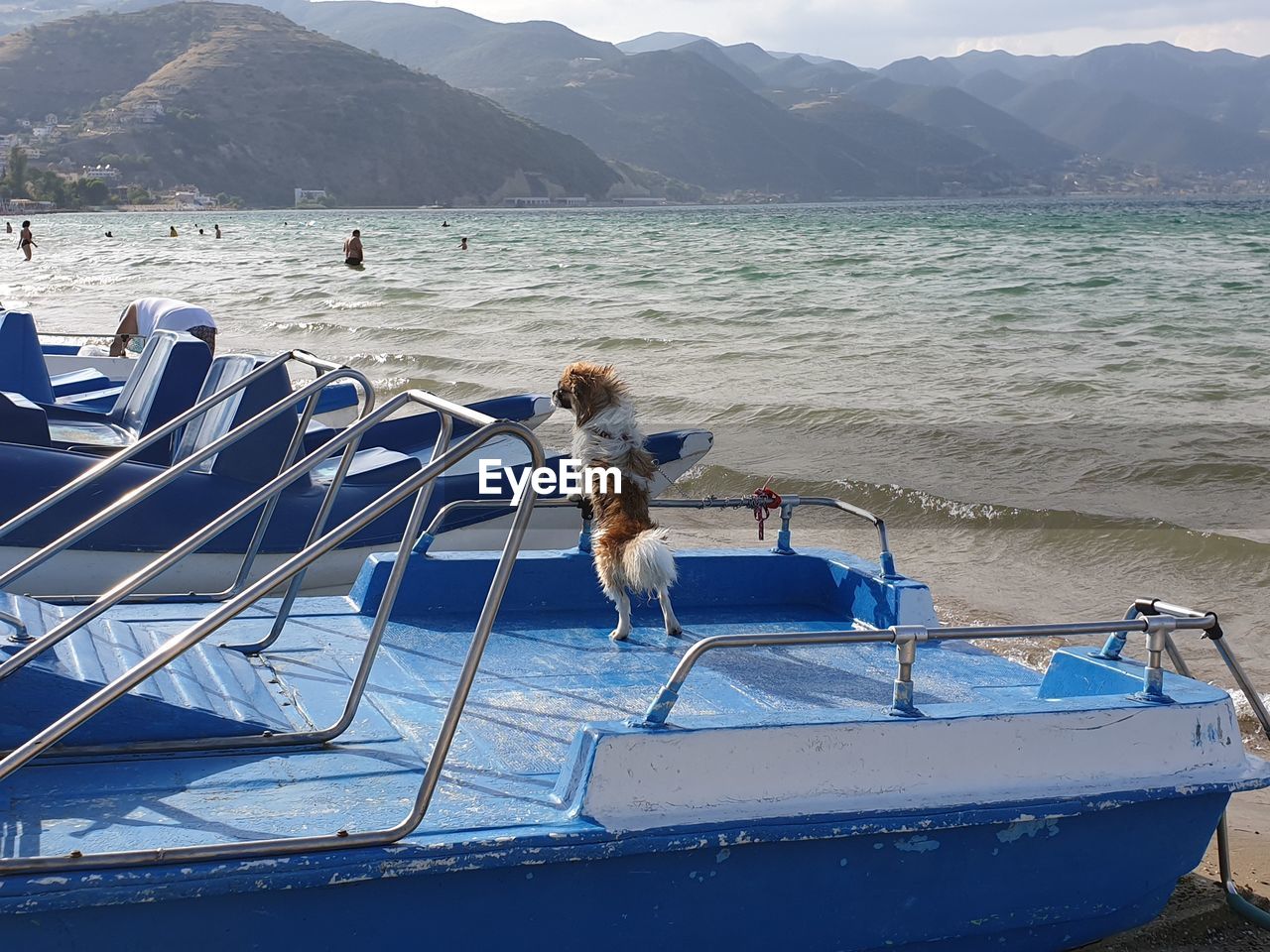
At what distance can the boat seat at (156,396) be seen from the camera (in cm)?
800

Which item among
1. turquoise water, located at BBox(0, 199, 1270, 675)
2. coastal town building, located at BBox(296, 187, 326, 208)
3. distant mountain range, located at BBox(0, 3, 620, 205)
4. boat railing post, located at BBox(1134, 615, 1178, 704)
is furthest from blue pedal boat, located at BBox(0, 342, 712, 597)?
distant mountain range, located at BBox(0, 3, 620, 205)

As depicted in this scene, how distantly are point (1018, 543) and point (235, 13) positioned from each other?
8113 inches

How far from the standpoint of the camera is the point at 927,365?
65.1ft

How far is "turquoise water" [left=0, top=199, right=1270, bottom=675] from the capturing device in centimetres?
1076

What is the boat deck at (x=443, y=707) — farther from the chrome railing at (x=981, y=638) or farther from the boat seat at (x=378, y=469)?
the boat seat at (x=378, y=469)

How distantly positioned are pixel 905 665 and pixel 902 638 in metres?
0.14

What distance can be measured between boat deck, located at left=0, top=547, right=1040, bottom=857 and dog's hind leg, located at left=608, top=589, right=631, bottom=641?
2.4 inches

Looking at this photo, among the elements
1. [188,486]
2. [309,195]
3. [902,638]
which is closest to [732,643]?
[902,638]

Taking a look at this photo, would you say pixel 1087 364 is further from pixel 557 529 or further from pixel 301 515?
pixel 301 515

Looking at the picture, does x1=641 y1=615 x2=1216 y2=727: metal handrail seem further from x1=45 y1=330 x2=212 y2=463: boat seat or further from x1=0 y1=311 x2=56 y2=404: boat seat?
x1=0 y1=311 x2=56 y2=404: boat seat

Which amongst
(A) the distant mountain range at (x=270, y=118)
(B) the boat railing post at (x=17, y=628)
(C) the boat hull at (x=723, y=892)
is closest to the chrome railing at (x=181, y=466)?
(B) the boat railing post at (x=17, y=628)

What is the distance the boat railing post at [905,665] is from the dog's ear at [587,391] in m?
1.95

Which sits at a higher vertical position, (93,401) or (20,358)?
(20,358)

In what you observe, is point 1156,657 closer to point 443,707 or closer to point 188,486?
point 443,707
